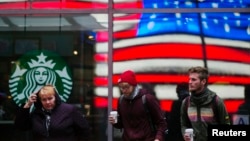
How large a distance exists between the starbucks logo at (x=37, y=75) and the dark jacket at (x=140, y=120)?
7.87ft

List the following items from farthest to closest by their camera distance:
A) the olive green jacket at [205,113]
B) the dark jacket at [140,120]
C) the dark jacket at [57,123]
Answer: the dark jacket at [140,120]
the dark jacket at [57,123]
the olive green jacket at [205,113]

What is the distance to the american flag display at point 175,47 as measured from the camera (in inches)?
318

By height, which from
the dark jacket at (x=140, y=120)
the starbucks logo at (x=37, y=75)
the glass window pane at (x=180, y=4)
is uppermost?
the glass window pane at (x=180, y=4)

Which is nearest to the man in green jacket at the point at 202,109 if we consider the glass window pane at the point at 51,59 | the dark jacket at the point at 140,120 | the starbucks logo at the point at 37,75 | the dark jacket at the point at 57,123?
the dark jacket at the point at 140,120

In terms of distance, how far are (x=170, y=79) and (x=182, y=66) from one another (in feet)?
0.98

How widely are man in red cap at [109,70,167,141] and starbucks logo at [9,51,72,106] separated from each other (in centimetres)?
238

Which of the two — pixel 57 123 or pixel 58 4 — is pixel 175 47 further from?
pixel 57 123

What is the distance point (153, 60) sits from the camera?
8133mm

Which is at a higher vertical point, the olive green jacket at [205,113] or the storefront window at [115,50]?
the storefront window at [115,50]

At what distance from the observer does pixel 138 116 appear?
5.93 meters

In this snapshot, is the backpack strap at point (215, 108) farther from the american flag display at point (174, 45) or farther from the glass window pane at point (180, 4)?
the glass window pane at point (180, 4)

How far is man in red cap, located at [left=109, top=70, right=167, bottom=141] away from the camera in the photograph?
5.91m

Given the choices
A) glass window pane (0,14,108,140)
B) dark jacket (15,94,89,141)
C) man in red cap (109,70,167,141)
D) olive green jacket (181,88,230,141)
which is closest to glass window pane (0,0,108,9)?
glass window pane (0,14,108,140)

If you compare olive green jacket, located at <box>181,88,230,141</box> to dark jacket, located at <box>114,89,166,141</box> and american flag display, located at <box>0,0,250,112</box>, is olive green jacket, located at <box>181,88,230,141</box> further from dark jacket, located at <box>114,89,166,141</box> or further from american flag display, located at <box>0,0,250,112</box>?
american flag display, located at <box>0,0,250,112</box>
